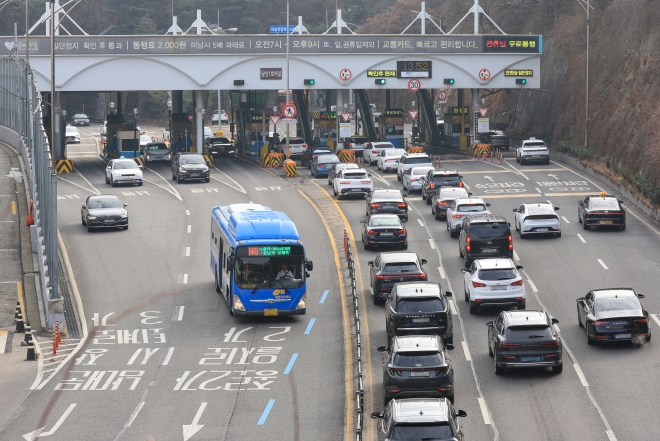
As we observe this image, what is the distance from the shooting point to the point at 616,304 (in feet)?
94.7

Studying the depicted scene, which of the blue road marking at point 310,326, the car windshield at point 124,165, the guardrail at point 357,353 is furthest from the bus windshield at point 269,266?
the car windshield at point 124,165

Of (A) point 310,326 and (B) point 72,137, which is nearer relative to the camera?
(A) point 310,326

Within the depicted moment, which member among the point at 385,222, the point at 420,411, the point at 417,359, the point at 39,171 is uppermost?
the point at 39,171

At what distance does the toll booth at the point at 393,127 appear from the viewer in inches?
3361

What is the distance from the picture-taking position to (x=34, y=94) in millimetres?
45250

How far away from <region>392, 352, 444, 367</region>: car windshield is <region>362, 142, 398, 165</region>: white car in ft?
154

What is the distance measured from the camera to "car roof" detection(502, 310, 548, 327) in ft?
85.0

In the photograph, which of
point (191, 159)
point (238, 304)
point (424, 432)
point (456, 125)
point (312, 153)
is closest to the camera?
point (424, 432)

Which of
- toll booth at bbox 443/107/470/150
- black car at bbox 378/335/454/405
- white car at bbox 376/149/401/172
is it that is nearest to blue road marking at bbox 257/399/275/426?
black car at bbox 378/335/454/405

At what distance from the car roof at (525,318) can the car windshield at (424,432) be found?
738cm

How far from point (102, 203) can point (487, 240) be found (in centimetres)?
1765

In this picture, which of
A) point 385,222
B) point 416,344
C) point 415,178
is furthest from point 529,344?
point 415,178

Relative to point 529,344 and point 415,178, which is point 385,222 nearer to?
point 415,178

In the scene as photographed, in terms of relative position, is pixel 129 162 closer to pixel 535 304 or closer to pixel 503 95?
pixel 535 304
